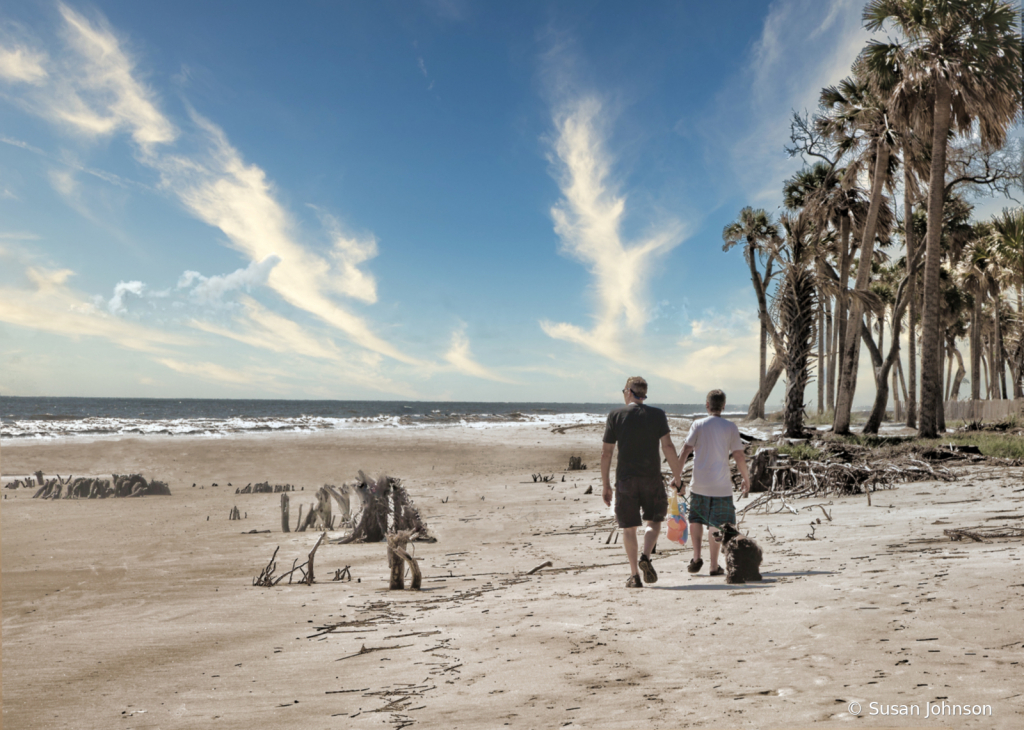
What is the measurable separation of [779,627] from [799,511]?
6.00 meters

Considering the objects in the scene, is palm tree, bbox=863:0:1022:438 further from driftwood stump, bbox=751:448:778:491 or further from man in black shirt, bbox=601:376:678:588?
man in black shirt, bbox=601:376:678:588

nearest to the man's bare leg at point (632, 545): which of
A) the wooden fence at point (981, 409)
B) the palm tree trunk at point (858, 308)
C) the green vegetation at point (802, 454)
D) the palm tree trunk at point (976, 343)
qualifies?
the green vegetation at point (802, 454)

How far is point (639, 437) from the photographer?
5.78m

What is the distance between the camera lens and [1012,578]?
4.46m

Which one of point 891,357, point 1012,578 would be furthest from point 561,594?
point 891,357

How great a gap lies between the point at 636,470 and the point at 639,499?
0.30 metres

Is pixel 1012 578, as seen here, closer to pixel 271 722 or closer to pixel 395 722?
pixel 395 722

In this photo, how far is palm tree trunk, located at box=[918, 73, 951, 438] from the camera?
1666 cm

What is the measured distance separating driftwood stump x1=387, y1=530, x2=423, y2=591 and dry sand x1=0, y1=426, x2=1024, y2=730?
8.8 inches

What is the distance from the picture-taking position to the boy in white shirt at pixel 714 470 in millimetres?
6059

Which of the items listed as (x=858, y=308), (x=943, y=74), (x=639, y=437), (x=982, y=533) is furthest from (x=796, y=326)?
(x=639, y=437)

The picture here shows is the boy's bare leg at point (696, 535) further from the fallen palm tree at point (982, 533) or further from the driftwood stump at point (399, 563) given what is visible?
the driftwood stump at point (399, 563)

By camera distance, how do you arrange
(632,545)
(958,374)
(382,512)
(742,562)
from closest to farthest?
(742,562)
(632,545)
(382,512)
(958,374)

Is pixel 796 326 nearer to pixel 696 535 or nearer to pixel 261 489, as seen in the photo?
pixel 696 535
